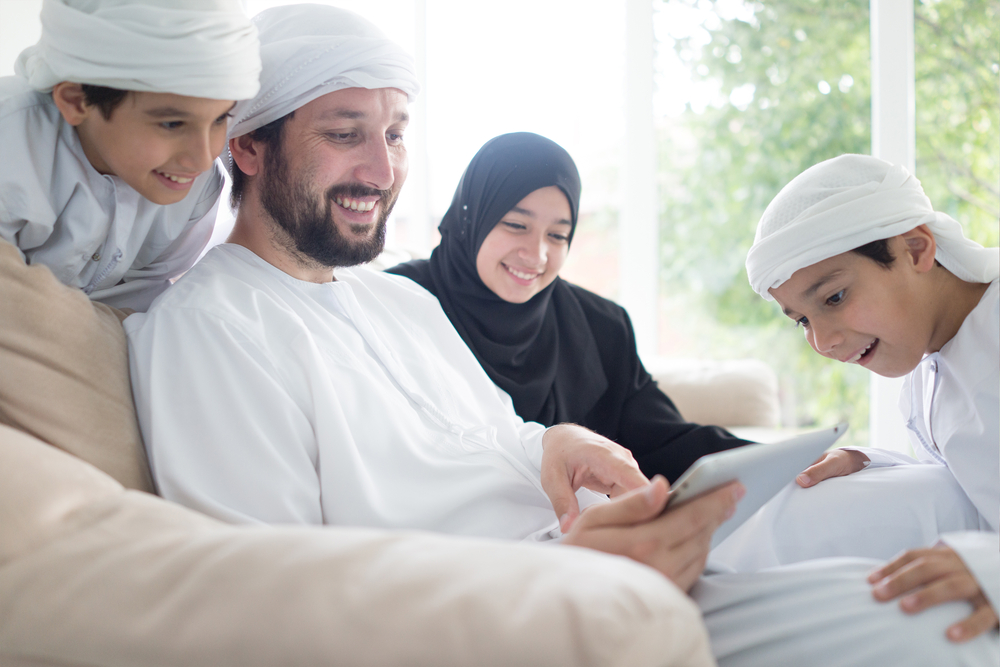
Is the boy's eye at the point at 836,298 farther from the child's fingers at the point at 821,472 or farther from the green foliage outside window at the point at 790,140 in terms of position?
the green foliage outside window at the point at 790,140

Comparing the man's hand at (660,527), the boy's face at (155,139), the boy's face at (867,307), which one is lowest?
the man's hand at (660,527)

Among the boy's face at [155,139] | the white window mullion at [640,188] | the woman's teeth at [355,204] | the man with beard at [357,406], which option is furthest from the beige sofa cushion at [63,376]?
the white window mullion at [640,188]

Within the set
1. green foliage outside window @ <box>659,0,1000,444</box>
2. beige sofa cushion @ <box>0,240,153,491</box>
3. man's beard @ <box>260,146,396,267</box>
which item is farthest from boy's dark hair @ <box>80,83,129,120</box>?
green foliage outside window @ <box>659,0,1000,444</box>

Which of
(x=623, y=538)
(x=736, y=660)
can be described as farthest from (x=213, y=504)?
(x=736, y=660)

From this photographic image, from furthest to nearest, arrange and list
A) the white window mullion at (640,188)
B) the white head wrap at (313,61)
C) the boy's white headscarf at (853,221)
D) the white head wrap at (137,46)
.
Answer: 1. the white window mullion at (640,188)
2. the white head wrap at (313,61)
3. the boy's white headscarf at (853,221)
4. the white head wrap at (137,46)

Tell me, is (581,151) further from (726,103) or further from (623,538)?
(623,538)

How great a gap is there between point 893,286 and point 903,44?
10.2 ft

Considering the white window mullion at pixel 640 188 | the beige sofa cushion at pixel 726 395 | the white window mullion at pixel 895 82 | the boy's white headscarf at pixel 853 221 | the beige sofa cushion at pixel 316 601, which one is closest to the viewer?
the beige sofa cushion at pixel 316 601

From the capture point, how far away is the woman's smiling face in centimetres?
218

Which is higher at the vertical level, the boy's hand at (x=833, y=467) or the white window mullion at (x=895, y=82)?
the white window mullion at (x=895, y=82)

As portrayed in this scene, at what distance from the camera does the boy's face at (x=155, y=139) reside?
1196 millimetres

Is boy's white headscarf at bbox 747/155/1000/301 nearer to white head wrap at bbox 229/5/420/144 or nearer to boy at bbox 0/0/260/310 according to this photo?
white head wrap at bbox 229/5/420/144

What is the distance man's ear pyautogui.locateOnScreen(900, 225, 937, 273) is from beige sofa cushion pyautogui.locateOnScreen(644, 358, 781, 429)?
143cm

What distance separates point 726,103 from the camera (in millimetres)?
4281
